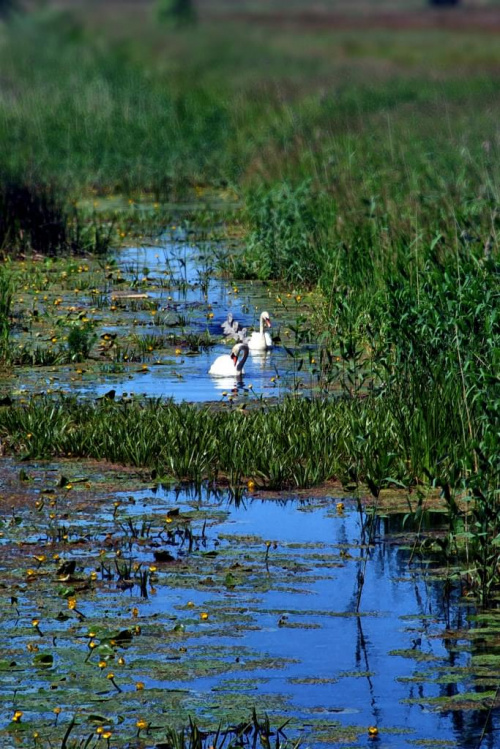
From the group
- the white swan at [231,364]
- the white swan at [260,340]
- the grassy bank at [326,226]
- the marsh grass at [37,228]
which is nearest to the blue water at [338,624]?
the grassy bank at [326,226]

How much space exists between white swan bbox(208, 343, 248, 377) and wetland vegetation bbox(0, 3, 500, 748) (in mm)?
122

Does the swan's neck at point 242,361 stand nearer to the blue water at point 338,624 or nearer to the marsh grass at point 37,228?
the blue water at point 338,624

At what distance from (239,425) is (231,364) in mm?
2380

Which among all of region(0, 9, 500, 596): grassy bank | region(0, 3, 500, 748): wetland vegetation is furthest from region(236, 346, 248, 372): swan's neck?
region(0, 9, 500, 596): grassy bank

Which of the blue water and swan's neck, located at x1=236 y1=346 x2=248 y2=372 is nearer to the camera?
the blue water

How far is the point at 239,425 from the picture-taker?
938 cm

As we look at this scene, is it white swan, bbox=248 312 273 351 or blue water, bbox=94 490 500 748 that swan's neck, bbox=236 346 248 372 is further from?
blue water, bbox=94 490 500 748

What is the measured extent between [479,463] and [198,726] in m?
2.61

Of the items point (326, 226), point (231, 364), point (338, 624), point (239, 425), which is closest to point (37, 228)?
point (326, 226)

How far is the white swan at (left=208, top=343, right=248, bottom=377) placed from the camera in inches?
461

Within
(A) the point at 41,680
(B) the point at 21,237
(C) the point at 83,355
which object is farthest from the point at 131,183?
(A) the point at 41,680

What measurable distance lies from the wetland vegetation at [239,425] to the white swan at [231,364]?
0.40 ft

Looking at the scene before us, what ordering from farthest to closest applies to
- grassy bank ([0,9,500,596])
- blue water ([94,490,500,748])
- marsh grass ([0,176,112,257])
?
marsh grass ([0,176,112,257])
grassy bank ([0,9,500,596])
blue water ([94,490,500,748])

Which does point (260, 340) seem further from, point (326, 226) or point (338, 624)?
point (338, 624)
